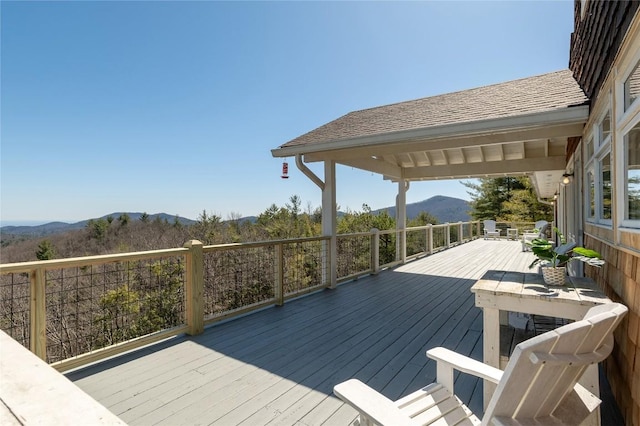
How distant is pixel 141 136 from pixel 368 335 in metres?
23.0

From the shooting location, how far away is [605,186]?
113 inches

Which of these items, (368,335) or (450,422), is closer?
(450,422)

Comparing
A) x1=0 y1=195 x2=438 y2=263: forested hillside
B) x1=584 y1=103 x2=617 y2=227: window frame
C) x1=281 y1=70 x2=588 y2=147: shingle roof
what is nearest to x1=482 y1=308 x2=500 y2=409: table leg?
x1=584 y1=103 x2=617 y2=227: window frame

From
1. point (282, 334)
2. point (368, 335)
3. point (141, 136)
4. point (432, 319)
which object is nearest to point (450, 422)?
point (368, 335)

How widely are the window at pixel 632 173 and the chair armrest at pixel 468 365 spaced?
1.28 meters

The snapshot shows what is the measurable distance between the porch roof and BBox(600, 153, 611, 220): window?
0.82 meters

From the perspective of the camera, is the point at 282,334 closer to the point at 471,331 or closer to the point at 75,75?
the point at 471,331

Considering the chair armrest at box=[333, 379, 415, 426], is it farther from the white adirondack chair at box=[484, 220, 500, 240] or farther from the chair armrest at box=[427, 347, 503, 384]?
the white adirondack chair at box=[484, 220, 500, 240]

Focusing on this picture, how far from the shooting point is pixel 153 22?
28.0 ft

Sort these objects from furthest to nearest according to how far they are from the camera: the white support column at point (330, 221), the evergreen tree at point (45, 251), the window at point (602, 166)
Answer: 1. the evergreen tree at point (45, 251)
2. the white support column at point (330, 221)
3. the window at point (602, 166)

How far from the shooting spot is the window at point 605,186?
2.73 metres

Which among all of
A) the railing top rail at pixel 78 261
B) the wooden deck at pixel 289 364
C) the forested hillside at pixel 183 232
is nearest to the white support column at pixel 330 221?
the wooden deck at pixel 289 364

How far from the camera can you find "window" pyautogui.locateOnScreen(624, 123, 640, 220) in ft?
6.16

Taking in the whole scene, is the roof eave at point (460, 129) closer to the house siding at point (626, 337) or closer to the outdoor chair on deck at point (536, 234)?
the house siding at point (626, 337)
